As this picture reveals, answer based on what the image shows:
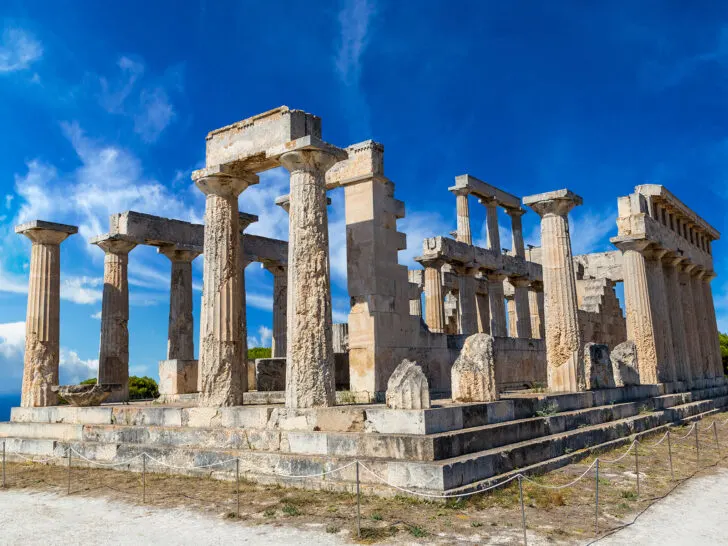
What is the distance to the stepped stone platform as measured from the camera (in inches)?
373

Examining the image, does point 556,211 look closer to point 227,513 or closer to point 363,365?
point 363,365

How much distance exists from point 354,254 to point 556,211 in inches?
232

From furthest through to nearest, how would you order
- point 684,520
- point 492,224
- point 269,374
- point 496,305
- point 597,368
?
1. point 496,305
2. point 492,224
3. point 269,374
4. point 597,368
5. point 684,520

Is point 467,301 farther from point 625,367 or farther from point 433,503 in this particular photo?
point 433,503

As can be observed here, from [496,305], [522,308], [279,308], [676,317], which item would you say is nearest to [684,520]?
[279,308]

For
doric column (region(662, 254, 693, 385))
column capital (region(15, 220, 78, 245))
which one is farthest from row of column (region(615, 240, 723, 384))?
column capital (region(15, 220, 78, 245))

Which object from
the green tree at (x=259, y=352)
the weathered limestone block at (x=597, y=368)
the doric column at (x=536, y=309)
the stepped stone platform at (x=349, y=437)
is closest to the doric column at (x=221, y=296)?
the stepped stone platform at (x=349, y=437)

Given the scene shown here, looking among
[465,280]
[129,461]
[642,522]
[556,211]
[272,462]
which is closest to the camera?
[642,522]

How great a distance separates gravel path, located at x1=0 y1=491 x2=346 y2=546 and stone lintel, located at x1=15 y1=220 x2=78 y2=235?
1027 centimetres

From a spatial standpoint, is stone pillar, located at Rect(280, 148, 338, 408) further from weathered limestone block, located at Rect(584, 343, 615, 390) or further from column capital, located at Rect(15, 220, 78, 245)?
column capital, located at Rect(15, 220, 78, 245)

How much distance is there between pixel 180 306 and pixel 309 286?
11383 mm

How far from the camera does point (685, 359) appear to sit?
25719 mm

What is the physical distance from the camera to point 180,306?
22.3 m

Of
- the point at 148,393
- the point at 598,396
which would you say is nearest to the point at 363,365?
the point at 598,396
